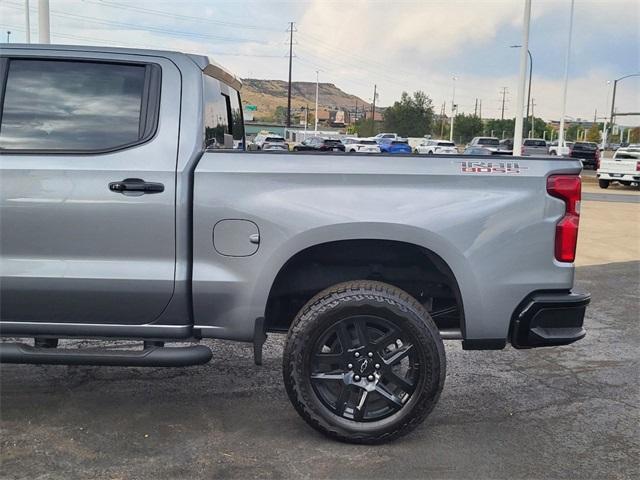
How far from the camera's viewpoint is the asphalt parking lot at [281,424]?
3322mm

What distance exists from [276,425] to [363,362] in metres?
0.72

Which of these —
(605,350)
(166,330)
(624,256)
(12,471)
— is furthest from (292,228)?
(624,256)

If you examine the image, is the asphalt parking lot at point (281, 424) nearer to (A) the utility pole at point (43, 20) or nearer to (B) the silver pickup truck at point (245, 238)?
(B) the silver pickup truck at point (245, 238)

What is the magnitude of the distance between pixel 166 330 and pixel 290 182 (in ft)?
3.49

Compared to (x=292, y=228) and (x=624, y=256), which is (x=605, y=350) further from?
(x=624, y=256)

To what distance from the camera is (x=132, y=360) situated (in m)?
3.43

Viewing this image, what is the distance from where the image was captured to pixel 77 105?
3.54 m

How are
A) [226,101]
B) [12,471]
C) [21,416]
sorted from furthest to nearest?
1. [226,101]
2. [21,416]
3. [12,471]

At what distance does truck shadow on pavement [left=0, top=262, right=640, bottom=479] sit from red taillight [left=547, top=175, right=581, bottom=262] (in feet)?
3.68

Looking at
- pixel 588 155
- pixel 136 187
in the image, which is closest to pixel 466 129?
pixel 588 155

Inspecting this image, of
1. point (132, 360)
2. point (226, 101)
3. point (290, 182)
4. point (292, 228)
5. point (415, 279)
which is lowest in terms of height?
point (132, 360)

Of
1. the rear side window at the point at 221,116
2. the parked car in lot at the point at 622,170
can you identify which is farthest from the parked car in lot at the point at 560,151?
the rear side window at the point at 221,116

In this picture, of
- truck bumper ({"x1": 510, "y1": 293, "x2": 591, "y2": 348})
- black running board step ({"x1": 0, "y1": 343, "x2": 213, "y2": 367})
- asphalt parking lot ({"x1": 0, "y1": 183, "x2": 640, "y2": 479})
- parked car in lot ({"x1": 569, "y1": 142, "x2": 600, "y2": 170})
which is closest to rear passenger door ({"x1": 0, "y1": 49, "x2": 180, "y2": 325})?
black running board step ({"x1": 0, "y1": 343, "x2": 213, "y2": 367})

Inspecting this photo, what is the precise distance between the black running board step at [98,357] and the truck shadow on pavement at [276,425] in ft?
1.55
